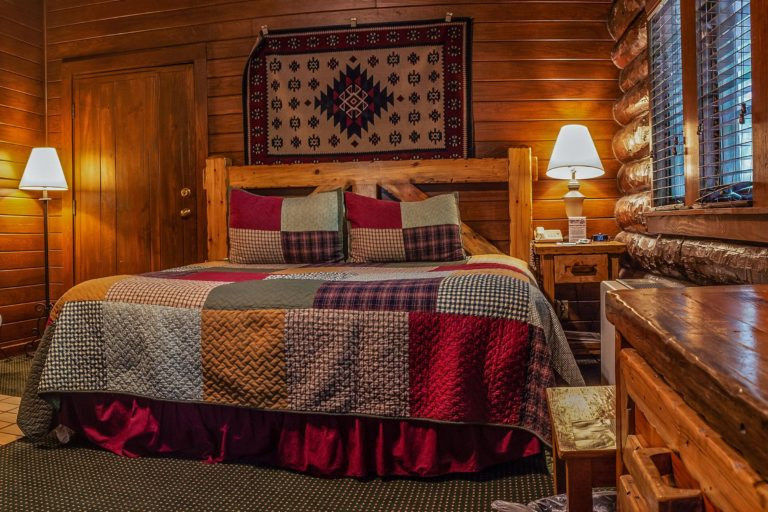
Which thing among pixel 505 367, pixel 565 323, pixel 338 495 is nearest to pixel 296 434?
pixel 338 495

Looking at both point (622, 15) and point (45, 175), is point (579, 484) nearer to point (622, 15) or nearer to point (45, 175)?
point (622, 15)

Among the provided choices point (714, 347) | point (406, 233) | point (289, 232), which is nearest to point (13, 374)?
point (289, 232)

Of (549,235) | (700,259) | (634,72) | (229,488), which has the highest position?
(634,72)

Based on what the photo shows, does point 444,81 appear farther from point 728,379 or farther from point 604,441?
point 728,379

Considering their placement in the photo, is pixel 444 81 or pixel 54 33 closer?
pixel 444 81

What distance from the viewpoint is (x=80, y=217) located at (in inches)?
152

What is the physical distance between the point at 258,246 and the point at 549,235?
166cm

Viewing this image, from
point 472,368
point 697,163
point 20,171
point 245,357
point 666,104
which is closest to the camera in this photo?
point 472,368

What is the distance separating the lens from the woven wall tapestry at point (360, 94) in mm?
3377

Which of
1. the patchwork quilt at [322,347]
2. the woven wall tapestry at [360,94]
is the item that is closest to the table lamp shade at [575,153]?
the woven wall tapestry at [360,94]

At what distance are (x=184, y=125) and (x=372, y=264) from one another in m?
1.83

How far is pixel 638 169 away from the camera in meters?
2.91

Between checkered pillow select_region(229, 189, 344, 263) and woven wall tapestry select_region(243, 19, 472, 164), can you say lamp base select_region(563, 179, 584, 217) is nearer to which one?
woven wall tapestry select_region(243, 19, 472, 164)

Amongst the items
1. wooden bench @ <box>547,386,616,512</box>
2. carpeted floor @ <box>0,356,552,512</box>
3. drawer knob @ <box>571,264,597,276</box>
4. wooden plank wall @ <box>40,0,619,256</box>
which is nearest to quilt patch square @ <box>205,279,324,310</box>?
carpeted floor @ <box>0,356,552,512</box>
